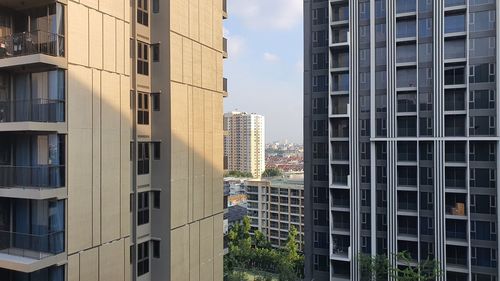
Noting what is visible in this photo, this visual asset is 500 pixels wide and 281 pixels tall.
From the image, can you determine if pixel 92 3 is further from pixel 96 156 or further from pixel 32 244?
pixel 32 244

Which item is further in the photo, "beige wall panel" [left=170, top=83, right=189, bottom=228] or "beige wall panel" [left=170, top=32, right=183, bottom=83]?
"beige wall panel" [left=170, top=83, right=189, bottom=228]

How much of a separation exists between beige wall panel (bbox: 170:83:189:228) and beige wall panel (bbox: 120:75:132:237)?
1.52m

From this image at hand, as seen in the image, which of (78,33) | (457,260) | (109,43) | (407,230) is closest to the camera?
(78,33)

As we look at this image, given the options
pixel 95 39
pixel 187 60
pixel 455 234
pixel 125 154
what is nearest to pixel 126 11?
pixel 95 39

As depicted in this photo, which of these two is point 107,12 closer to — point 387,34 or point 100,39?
point 100,39

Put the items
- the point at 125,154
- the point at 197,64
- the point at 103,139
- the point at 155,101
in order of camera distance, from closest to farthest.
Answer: the point at 103,139
the point at 125,154
the point at 155,101
the point at 197,64

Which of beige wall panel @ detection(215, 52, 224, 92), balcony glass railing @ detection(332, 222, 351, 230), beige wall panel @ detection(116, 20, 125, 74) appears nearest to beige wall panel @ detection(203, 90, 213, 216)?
beige wall panel @ detection(215, 52, 224, 92)

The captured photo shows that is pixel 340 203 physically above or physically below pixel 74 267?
below

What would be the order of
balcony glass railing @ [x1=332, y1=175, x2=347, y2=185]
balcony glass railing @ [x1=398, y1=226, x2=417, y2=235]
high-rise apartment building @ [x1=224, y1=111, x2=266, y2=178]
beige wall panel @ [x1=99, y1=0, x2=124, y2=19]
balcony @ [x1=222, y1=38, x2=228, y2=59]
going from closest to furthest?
beige wall panel @ [x1=99, y1=0, x2=124, y2=19] < balcony @ [x1=222, y1=38, x2=228, y2=59] < balcony glass railing @ [x1=398, y1=226, x2=417, y2=235] < balcony glass railing @ [x1=332, y1=175, x2=347, y2=185] < high-rise apartment building @ [x1=224, y1=111, x2=266, y2=178]

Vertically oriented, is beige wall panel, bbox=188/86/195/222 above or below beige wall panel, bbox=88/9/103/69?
below

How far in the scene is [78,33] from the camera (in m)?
9.51

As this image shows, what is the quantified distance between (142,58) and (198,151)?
3718mm

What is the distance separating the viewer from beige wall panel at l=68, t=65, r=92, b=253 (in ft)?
30.7

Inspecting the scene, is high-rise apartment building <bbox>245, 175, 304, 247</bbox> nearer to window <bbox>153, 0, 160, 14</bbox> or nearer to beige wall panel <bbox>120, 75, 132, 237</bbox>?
beige wall panel <bbox>120, 75, 132, 237</bbox>
